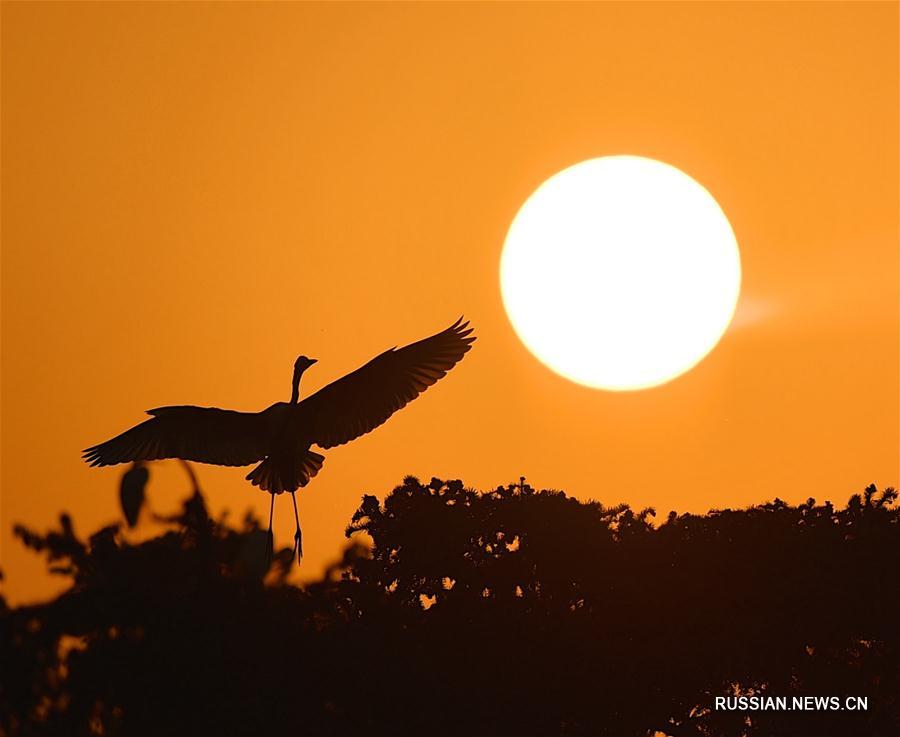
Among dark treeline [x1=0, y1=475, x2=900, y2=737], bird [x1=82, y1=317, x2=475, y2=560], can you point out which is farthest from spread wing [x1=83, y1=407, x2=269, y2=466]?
dark treeline [x1=0, y1=475, x2=900, y2=737]

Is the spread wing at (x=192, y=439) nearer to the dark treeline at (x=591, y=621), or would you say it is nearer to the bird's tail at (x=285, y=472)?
the bird's tail at (x=285, y=472)

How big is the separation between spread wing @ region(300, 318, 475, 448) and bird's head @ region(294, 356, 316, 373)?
45 cm

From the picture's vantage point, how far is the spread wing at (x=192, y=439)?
24.7 metres

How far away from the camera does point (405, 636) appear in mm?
22375

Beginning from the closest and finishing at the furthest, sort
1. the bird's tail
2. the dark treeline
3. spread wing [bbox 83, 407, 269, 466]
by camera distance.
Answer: the dark treeline
spread wing [bbox 83, 407, 269, 466]
the bird's tail

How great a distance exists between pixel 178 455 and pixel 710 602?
340 inches

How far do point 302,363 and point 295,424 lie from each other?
1076 millimetres

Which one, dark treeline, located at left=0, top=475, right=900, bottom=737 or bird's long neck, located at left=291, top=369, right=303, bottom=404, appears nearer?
dark treeline, located at left=0, top=475, right=900, bottom=737

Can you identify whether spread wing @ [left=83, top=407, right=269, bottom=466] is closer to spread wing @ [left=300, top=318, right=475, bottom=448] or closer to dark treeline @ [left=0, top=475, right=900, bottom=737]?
spread wing @ [left=300, top=318, right=475, bottom=448]

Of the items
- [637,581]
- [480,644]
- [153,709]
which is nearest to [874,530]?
[637,581]

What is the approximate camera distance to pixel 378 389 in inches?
1004

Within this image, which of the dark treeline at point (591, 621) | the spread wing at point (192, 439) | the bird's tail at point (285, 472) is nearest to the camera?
the dark treeline at point (591, 621)

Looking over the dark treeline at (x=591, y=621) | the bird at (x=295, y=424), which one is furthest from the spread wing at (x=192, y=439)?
the dark treeline at (x=591, y=621)

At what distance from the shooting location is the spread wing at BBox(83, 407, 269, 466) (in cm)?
2467
